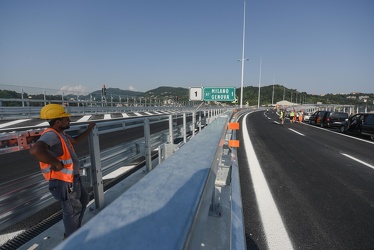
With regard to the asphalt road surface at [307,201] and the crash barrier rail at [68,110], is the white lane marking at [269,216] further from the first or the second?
the crash barrier rail at [68,110]

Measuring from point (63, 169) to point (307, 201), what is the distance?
4.23 m

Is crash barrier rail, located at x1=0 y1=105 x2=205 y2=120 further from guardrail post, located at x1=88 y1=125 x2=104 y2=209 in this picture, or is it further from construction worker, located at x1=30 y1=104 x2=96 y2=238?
construction worker, located at x1=30 y1=104 x2=96 y2=238

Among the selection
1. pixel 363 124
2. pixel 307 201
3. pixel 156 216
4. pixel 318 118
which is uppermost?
pixel 156 216

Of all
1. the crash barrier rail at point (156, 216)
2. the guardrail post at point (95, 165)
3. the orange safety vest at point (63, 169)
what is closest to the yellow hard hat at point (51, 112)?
the orange safety vest at point (63, 169)

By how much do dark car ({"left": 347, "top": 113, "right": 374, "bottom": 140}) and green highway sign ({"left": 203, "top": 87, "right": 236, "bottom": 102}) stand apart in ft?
26.8

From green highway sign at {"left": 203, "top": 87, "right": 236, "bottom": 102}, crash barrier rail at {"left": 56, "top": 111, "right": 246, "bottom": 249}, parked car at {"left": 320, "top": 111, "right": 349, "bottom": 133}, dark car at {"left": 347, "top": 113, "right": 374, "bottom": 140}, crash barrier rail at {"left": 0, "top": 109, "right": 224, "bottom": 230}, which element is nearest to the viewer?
crash barrier rail at {"left": 56, "top": 111, "right": 246, "bottom": 249}

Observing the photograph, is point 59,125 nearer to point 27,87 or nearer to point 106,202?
point 106,202

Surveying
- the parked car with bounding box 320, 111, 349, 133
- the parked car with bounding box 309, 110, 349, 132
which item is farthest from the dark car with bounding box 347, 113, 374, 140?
the parked car with bounding box 320, 111, 349, 133

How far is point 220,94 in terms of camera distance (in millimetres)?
14023

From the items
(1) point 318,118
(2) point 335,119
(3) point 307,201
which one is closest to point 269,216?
(3) point 307,201

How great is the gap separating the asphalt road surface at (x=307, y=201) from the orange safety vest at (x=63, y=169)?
247 centimetres

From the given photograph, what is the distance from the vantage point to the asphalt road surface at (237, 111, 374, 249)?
292cm

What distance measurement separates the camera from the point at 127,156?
14.4 ft

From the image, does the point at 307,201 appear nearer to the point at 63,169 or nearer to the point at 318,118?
the point at 63,169
